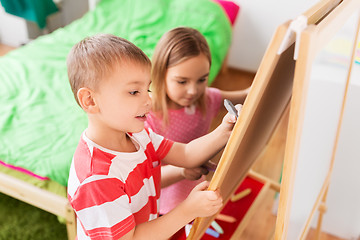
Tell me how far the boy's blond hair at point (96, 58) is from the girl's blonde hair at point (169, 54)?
0.32 m

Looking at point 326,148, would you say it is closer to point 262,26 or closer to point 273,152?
point 273,152

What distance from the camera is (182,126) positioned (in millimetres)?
1112

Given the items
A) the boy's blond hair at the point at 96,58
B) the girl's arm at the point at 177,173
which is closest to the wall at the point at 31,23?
the girl's arm at the point at 177,173

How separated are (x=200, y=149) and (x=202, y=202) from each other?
190mm

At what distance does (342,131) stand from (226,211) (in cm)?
58

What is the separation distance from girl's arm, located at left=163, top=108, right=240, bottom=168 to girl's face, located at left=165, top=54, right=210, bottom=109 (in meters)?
0.19

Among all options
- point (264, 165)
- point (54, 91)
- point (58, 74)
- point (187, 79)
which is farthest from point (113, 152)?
point (264, 165)

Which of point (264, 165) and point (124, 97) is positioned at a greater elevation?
point (124, 97)

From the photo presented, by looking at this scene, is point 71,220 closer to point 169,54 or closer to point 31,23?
point 169,54

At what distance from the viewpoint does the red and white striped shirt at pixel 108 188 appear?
71cm

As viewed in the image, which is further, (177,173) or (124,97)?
(177,173)

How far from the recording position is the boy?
72 centimetres

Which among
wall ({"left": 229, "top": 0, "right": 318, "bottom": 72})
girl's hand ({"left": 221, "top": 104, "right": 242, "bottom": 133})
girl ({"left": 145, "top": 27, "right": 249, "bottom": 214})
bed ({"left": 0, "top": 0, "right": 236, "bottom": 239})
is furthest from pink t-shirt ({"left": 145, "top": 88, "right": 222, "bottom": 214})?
wall ({"left": 229, "top": 0, "right": 318, "bottom": 72})

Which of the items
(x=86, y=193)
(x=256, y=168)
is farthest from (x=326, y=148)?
(x=256, y=168)
